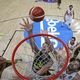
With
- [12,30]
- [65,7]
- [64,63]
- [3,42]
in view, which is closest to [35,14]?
[64,63]

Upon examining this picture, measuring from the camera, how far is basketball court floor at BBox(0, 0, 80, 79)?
659 centimetres

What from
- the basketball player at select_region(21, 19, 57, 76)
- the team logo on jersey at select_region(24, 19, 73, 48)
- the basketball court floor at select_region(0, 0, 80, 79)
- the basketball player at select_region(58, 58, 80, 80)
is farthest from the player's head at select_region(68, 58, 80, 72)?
the team logo on jersey at select_region(24, 19, 73, 48)

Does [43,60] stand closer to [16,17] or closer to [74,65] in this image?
[74,65]

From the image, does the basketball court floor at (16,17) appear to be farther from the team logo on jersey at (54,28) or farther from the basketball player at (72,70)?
the basketball player at (72,70)

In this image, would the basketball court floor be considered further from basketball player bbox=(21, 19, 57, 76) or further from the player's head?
the player's head

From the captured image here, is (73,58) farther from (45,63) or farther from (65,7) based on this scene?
(65,7)

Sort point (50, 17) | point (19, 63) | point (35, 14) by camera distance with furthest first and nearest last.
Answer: point (50, 17) → point (19, 63) → point (35, 14)

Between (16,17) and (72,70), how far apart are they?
5.25 m

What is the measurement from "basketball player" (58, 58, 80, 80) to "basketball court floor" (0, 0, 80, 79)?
4.25ft

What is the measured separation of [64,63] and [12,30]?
13.4 ft

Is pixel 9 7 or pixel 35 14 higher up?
pixel 35 14

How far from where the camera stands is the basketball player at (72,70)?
13.1ft

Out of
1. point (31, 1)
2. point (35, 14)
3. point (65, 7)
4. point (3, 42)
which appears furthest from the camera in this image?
point (31, 1)

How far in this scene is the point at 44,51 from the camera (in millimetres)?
3951
